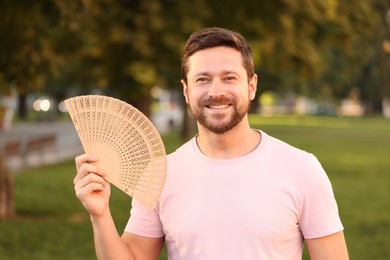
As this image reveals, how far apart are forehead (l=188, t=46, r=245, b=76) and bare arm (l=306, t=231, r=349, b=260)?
2.21 ft

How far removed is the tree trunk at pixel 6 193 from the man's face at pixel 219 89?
9.61m

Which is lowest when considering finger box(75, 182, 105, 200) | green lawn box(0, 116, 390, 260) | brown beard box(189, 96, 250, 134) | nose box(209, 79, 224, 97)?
green lawn box(0, 116, 390, 260)

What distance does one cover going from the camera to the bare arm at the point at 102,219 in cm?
294

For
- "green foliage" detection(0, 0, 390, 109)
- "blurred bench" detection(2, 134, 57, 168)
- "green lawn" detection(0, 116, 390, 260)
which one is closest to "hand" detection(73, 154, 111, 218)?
"green lawn" detection(0, 116, 390, 260)

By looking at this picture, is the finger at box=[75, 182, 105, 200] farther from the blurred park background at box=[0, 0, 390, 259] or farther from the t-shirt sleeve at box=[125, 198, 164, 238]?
the blurred park background at box=[0, 0, 390, 259]

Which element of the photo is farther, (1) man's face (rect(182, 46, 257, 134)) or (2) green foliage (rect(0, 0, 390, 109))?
(2) green foliage (rect(0, 0, 390, 109))

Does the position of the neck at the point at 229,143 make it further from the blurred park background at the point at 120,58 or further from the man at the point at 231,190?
the blurred park background at the point at 120,58

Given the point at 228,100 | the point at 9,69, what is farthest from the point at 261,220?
the point at 9,69

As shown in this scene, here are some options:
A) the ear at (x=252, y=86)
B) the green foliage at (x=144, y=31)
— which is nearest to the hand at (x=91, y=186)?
the ear at (x=252, y=86)

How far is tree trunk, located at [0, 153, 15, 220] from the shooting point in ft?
40.7

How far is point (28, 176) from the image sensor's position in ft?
66.3

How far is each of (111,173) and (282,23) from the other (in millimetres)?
12419

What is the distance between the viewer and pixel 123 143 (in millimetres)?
2969

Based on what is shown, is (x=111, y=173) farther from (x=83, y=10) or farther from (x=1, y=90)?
(x=1, y=90)
